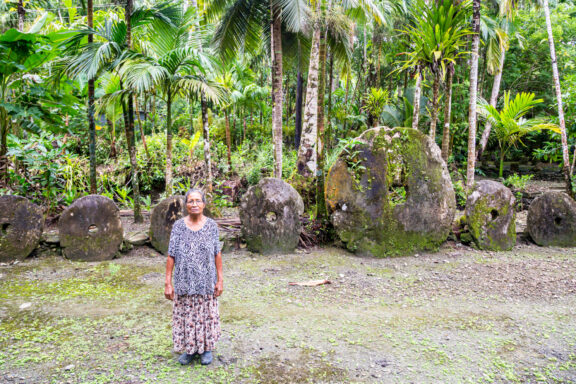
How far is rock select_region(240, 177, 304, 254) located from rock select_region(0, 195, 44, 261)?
2.96 metres

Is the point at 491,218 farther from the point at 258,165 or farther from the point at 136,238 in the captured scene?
the point at 258,165

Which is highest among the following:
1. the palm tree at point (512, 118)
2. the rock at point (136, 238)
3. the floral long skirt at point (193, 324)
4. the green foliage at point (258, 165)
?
the palm tree at point (512, 118)

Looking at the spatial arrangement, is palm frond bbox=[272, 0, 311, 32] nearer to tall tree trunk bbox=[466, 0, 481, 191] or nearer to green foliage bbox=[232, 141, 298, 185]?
tall tree trunk bbox=[466, 0, 481, 191]

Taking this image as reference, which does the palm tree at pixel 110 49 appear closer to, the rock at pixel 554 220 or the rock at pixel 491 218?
the rock at pixel 491 218

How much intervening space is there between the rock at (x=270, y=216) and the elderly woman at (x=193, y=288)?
2685 millimetres

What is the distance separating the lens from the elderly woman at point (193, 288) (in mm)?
2697

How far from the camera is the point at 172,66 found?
5.96m

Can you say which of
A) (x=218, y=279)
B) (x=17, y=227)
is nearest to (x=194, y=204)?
(x=218, y=279)

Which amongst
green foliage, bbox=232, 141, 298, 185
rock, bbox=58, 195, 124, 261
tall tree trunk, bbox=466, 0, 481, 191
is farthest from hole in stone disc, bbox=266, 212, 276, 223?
green foliage, bbox=232, 141, 298, 185

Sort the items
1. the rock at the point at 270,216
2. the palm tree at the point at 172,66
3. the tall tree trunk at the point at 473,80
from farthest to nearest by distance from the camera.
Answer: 1. the tall tree trunk at the point at 473,80
2. the rock at the point at 270,216
3. the palm tree at the point at 172,66

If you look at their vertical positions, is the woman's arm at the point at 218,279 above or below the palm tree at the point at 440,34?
below

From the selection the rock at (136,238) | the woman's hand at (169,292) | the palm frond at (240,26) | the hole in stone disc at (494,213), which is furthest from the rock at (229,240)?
the palm frond at (240,26)

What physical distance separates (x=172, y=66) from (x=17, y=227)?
3.29m

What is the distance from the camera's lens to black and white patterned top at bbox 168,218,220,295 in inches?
106
